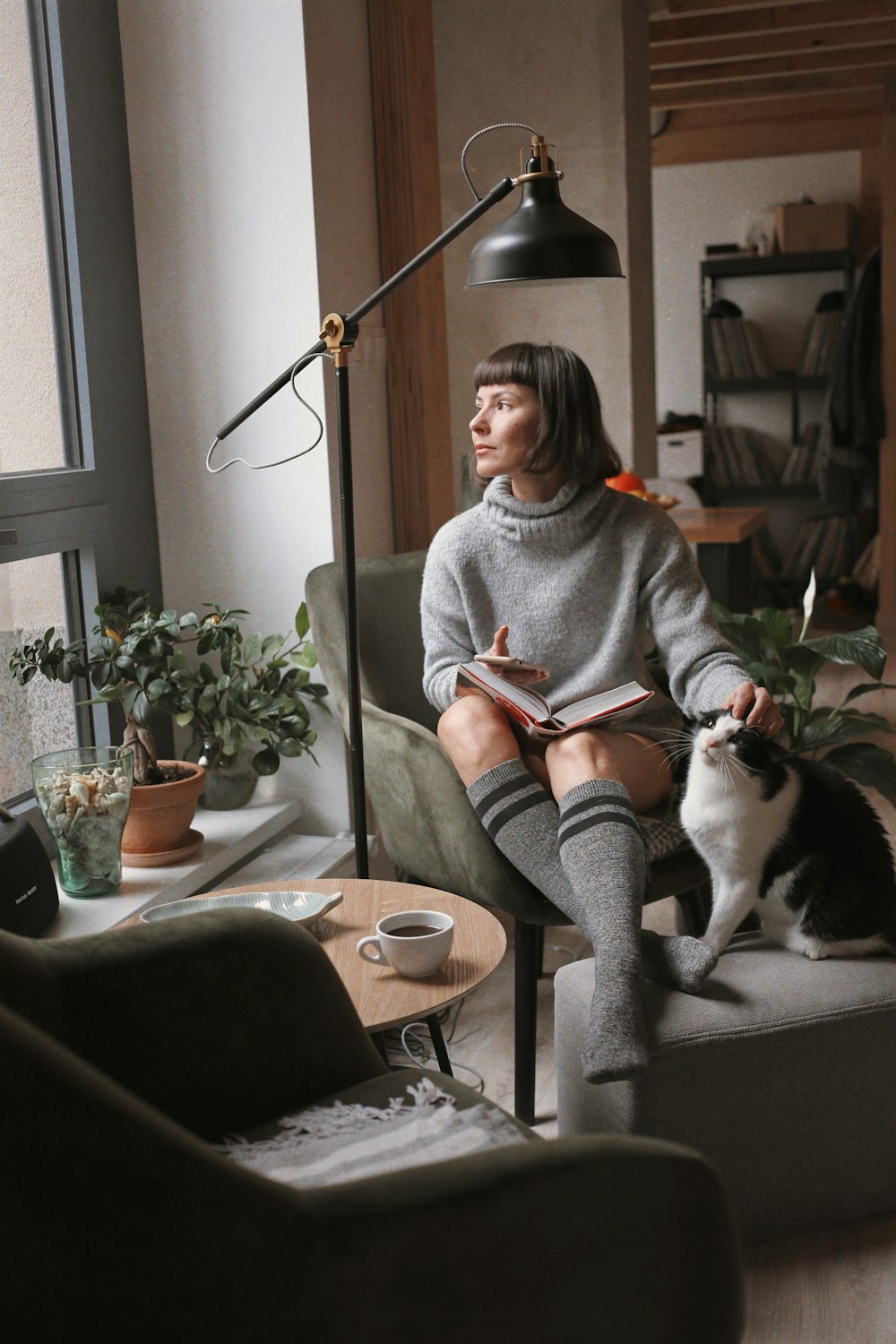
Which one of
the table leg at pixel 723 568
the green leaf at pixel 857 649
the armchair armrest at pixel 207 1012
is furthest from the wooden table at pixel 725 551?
the armchair armrest at pixel 207 1012

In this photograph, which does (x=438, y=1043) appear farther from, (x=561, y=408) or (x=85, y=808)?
(x=561, y=408)

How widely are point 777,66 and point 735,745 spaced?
194 inches

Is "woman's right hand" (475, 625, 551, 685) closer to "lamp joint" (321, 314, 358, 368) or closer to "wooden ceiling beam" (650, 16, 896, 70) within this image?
"lamp joint" (321, 314, 358, 368)

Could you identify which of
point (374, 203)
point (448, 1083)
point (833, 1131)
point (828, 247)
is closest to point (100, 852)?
point (448, 1083)

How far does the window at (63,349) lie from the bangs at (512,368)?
83 cm

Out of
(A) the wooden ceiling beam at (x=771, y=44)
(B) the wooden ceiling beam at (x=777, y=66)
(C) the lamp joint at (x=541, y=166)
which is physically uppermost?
(B) the wooden ceiling beam at (x=777, y=66)

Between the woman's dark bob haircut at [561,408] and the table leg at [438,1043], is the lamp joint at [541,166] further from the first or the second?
the table leg at [438,1043]

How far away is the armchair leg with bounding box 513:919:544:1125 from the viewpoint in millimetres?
1985

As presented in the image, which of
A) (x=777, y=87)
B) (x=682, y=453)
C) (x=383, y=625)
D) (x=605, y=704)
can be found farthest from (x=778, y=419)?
(x=605, y=704)

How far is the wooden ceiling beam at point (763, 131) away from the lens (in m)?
6.61

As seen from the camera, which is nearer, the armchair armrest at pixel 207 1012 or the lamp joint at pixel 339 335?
the armchair armrest at pixel 207 1012

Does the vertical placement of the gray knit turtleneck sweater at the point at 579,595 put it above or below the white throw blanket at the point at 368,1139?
above

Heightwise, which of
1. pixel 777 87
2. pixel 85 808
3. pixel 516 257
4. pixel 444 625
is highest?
pixel 777 87

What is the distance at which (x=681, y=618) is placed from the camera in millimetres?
2137
